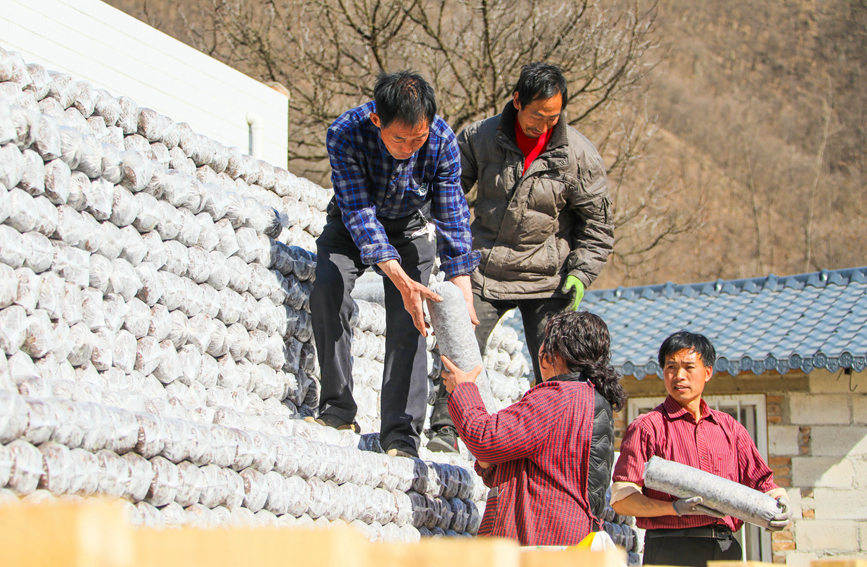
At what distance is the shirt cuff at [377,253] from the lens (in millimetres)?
4074

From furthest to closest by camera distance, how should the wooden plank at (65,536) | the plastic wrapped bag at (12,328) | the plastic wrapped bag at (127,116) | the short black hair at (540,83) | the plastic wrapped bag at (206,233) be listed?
the short black hair at (540,83) < the plastic wrapped bag at (127,116) < the plastic wrapped bag at (206,233) < the plastic wrapped bag at (12,328) < the wooden plank at (65,536)

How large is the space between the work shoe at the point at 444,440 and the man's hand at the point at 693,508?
1.34 m

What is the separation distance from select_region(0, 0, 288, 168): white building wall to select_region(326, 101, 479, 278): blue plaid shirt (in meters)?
3.23

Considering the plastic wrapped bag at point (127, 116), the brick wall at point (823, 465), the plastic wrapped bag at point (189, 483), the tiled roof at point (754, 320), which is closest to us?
the plastic wrapped bag at point (189, 483)

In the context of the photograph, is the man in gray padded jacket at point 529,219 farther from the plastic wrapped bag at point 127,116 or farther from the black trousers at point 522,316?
the plastic wrapped bag at point 127,116

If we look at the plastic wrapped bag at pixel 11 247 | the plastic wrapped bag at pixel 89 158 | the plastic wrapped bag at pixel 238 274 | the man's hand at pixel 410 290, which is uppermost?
the plastic wrapped bag at pixel 89 158

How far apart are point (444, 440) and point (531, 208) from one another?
3.82ft

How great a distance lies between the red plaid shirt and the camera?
323cm

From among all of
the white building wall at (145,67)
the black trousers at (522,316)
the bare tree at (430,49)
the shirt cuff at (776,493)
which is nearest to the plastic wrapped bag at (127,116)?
the black trousers at (522,316)

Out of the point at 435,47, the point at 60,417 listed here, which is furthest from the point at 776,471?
the point at 435,47

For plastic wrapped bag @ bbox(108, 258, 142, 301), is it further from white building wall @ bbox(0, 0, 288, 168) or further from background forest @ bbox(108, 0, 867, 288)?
background forest @ bbox(108, 0, 867, 288)

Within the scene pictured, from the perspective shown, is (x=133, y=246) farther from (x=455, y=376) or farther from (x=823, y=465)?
(x=823, y=465)

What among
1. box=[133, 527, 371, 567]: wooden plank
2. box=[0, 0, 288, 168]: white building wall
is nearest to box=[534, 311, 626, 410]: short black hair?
box=[133, 527, 371, 567]: wooden plank

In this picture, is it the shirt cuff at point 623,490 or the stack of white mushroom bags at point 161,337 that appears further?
the shirt cuff at point 623,490
